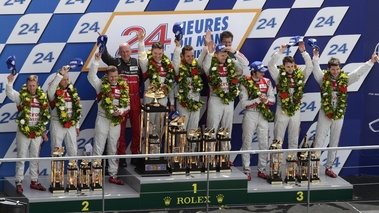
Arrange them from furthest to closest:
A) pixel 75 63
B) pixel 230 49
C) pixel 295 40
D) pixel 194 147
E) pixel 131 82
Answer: pixel 295 40, pixel 230 49, pixel 194 147, pixel 131 82, pixel 75 63

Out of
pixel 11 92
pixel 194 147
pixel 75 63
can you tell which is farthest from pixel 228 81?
pixel 11 92

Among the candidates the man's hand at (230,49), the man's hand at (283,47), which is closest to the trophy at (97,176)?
the man's hand at (230,49)

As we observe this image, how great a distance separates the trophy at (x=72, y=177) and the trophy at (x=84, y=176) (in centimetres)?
7

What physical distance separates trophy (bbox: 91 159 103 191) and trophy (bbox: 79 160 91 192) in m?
0.08

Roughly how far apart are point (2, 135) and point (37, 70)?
39.5 inches

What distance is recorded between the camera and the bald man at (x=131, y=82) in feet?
55.8

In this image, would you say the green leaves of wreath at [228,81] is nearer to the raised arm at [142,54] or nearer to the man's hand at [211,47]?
the man's hand at [211,47]

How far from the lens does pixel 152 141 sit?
17.0m

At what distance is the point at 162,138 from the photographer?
17547 mm

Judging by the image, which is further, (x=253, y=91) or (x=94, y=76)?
(x=253, y=91)

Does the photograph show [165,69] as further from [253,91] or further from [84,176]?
[84,176]

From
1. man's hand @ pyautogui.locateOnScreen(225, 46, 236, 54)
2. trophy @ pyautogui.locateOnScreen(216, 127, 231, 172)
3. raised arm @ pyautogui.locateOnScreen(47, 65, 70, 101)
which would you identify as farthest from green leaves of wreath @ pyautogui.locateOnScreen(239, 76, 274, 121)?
raised arm @ pyautogui.locateOnScreen(47, 65, 70, 101)

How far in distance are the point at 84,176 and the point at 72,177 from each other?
0.16 m

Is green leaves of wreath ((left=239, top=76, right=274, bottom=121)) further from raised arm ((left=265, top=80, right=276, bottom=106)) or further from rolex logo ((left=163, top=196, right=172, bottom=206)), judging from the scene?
rolex logo ((left=163, top=196, right=172, bottom=206))
